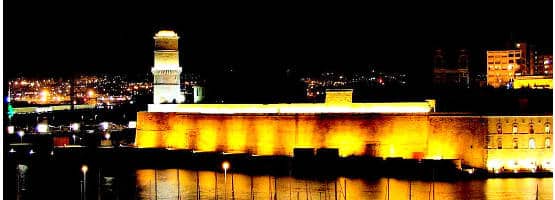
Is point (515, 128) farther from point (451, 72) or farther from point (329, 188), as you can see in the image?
point (451, 72)

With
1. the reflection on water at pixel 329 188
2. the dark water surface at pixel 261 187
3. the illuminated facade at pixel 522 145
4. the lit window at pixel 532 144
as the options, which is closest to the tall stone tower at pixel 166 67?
the dark water surface at pixel 261 187

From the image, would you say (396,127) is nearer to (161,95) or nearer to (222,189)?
(222,189)

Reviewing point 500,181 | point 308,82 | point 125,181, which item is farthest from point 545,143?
point 308,82

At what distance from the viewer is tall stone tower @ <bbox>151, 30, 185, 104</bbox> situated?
80.6ft

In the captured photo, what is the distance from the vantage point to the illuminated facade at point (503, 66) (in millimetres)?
35594

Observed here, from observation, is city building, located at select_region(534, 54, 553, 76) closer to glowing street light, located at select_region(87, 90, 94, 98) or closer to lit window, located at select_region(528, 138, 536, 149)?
lit window, located at select_region(528, 138, 536, 149)

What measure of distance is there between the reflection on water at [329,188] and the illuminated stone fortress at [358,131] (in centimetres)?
106

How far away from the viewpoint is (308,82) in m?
33.8

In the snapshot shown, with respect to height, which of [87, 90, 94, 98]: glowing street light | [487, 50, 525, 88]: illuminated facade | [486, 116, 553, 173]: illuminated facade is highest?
[487, 50, 525, 88]: illuminated facade

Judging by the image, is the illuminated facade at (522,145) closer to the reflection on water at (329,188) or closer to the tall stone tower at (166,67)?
the reflection on water at (329,188)

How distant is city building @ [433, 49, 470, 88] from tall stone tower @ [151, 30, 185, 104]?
8564mm

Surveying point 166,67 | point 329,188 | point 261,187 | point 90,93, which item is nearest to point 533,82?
point 166,67

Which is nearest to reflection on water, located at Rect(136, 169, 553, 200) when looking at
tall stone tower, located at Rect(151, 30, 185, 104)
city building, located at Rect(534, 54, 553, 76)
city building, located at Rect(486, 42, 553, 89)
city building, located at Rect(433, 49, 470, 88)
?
tall stone tower, located at Rect(151, 30, 185, 104)

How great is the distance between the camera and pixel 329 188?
16.7m
